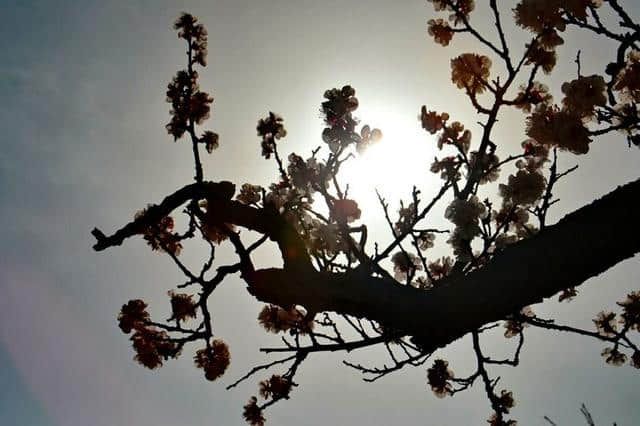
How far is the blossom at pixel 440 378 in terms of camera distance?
188 inches

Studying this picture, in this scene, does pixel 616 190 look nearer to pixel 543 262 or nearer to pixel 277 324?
pixel 543 262

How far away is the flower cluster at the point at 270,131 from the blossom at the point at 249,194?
46cm

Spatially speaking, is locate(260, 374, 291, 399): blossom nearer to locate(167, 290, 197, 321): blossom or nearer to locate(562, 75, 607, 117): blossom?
locate(167, 290, 197, 321): blossom

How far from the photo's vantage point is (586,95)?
3.11 m

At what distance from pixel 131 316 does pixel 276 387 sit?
1.60 m

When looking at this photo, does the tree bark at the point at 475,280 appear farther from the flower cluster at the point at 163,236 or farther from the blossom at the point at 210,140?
the blossom at the point at 210,140

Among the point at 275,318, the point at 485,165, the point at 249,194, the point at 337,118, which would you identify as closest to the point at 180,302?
the point at 275,318

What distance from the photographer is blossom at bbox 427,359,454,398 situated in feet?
15.7

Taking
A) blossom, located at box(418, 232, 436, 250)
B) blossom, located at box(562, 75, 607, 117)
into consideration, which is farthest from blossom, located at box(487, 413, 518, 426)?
blossom, located at box(562, 75, 607, 117)

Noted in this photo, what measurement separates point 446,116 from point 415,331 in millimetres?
2583

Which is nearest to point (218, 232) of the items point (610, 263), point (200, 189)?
point (200, 189)

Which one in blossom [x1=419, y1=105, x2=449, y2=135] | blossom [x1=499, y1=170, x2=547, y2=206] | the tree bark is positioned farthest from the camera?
blossom [x1=419, y1=105, x2=449, y2=135]

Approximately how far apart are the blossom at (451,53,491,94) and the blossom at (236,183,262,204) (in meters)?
2.56

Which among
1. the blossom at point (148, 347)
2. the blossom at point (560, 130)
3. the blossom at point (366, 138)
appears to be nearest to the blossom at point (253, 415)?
the blossom at point (148, 347)
